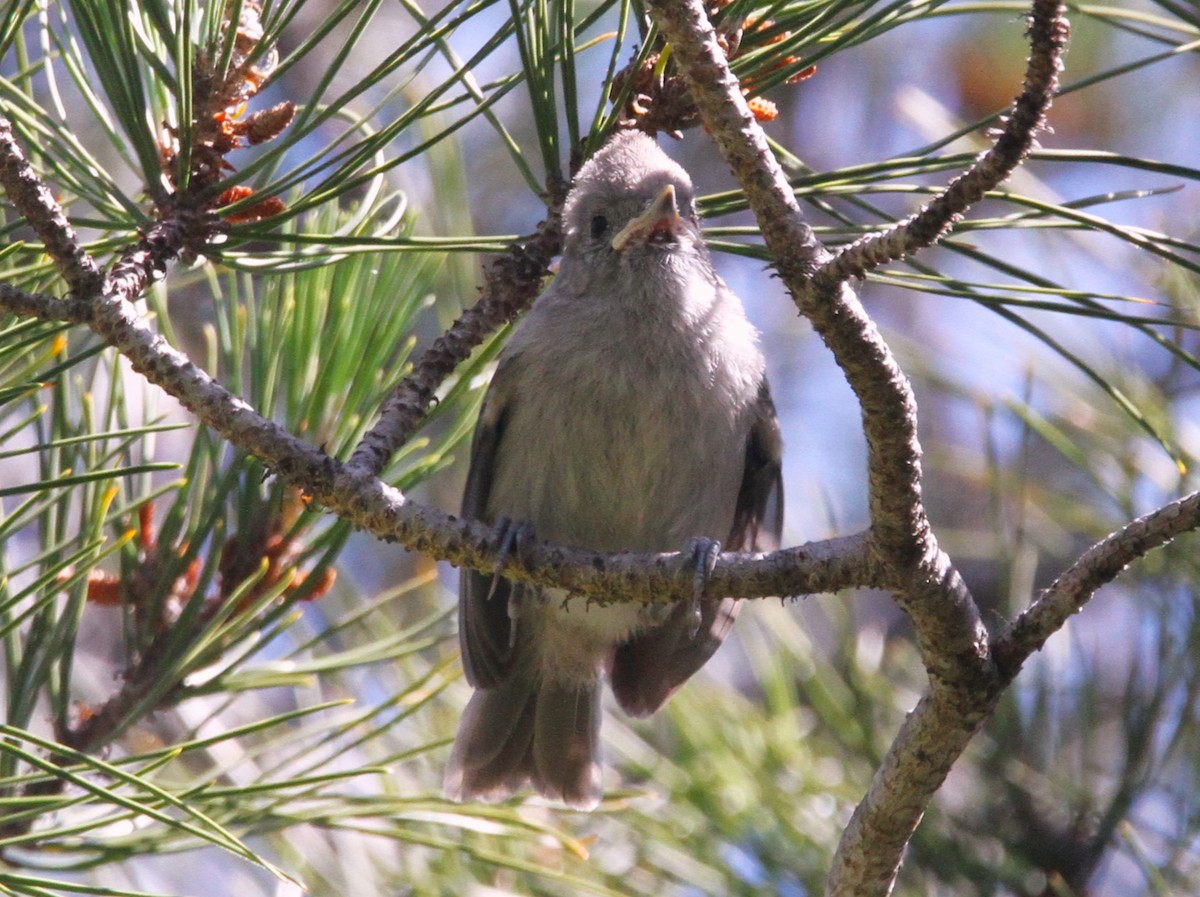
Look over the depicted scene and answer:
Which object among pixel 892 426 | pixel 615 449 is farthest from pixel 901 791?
pixel 615 449

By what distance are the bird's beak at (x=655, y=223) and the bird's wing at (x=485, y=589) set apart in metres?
0.40

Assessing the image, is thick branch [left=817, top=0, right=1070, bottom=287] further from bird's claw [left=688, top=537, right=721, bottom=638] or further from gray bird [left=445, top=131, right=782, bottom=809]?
gray bird [left=445, top=131, right=782, bottom=809]

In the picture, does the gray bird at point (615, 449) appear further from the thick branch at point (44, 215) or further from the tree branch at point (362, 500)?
the thick branch at point (44, 215)

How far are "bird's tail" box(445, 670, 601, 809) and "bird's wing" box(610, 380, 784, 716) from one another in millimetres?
124

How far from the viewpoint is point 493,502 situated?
3.16m

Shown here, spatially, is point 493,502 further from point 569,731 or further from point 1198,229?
point 1198,229

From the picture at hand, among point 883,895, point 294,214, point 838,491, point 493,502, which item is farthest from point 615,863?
point 838,491

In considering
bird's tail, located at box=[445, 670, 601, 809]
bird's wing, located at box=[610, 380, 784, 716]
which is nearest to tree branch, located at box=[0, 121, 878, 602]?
bird's wing, located at box=[610, 380, 784, 716]

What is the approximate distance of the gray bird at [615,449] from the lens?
289cm

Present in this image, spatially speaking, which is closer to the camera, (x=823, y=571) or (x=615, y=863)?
(x=823, y=571)

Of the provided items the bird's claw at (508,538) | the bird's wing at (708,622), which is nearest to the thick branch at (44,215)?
the bird's claw at (508,538)

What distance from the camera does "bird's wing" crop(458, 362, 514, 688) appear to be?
309 centimetres

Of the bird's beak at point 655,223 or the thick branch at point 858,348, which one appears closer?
the thick branch at point 858,348

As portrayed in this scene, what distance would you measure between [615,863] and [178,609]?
4.58 ft
